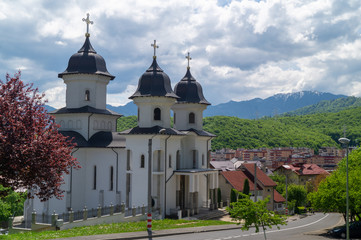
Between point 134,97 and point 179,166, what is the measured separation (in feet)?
25.8

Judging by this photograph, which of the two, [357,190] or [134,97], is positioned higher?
[134,97]

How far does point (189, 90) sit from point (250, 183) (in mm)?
18606

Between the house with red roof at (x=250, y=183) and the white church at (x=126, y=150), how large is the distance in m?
11.0

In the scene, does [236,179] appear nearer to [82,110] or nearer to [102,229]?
[82,110]

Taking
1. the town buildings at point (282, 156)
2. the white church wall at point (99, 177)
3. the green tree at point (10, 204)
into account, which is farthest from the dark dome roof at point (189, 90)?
the town buildings at point (282, 156)

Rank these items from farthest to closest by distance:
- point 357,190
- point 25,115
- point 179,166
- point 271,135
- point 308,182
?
point 271,135
point 308,182
point 179,166
point 357,190
point 25,115

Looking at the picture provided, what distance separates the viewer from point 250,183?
54562 mm

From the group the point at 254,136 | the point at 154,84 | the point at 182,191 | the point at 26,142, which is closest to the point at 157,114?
the point at 154,84

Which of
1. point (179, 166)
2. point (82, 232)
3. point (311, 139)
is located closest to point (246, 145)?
point (311, 139)

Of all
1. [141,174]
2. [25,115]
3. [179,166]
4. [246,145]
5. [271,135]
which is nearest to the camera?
[25,115]

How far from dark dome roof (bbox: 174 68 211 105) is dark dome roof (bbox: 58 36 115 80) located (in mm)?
7678

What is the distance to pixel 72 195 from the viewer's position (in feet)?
119

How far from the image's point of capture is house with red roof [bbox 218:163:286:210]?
172 ft

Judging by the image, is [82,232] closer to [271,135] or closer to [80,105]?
[80,105]
